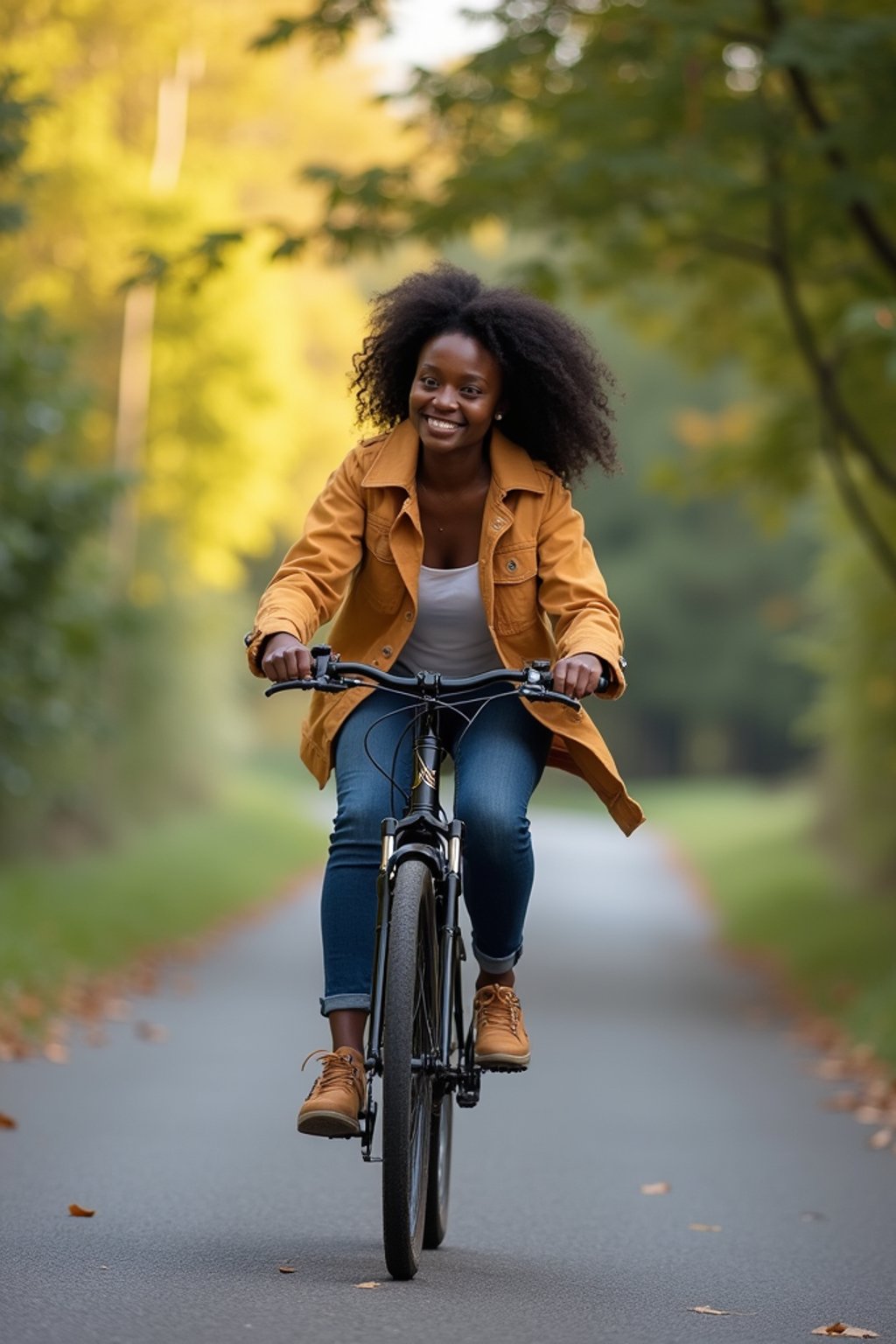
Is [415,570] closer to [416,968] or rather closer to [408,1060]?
[416,968]

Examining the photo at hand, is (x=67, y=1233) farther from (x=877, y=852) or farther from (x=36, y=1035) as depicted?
(x=877, y=852)

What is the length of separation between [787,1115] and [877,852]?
39.8ft

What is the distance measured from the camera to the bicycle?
193 inches

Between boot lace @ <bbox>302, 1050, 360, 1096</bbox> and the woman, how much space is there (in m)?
0.01

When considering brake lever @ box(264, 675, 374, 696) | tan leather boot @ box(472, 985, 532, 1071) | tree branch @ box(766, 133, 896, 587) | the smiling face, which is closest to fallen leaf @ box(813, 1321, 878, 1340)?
tan leather boot @ box(472, 985, 532, 1071)

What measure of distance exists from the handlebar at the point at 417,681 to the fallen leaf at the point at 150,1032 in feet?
20.7

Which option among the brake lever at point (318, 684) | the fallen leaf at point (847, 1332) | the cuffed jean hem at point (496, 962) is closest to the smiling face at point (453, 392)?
the brake lever at point (318, 684)

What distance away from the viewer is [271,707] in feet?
178

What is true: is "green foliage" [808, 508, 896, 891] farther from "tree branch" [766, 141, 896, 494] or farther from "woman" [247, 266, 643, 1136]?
"woman" [247, 266, 643, 1136]

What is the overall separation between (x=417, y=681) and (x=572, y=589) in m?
0.49

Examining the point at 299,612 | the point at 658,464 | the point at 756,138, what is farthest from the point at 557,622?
the point at 658,464

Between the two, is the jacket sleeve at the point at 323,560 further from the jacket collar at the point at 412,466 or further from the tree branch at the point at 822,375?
the tree branch at the point at 822,375

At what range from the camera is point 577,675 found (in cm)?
510

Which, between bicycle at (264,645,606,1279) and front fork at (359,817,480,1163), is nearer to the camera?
bicycle at (264,645,606,1279)
